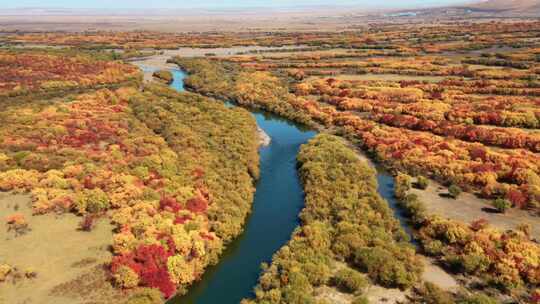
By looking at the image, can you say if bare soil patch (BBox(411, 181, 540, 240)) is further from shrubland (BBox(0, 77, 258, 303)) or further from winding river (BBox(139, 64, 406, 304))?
shrubland (BBox(0, 77, 258, 303))

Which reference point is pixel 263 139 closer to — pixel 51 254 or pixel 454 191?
pixel 454 191

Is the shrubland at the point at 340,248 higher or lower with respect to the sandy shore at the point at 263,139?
lower

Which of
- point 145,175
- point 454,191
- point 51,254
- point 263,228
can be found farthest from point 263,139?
point 51,254

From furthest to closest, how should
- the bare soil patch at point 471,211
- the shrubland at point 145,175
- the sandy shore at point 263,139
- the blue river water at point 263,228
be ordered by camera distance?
the sandy shore at point 263,139, the bare soil patch at point 471,211, the shrubland at point 145,175, the blue river water at point 263,228

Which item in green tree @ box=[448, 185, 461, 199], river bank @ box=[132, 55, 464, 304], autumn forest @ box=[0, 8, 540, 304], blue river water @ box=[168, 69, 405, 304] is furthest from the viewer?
green tree @ box=[448, 185, 461, 199]

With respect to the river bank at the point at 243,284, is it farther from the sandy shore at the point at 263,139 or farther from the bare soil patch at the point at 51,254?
the sandy shore at the point at 263,139

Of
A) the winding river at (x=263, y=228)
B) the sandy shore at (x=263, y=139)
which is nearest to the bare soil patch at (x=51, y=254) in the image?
the winding river at (x=263, y=228)

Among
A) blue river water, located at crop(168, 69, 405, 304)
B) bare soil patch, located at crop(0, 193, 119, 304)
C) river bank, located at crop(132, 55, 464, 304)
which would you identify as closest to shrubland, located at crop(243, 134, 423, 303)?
river bank, located at crop(132, 55, 464, 304)

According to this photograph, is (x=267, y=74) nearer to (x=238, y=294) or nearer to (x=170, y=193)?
(x=170, y=193)
